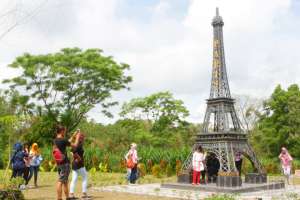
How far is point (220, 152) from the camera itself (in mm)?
17297

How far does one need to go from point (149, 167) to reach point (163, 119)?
13302mm

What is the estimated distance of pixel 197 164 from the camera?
1605cm

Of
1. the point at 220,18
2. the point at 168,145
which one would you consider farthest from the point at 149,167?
the point at 168,145

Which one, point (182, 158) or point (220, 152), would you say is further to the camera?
point (182, 158)

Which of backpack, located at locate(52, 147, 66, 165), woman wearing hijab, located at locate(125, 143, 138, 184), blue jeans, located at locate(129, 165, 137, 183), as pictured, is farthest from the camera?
blue jeans, located at locate(129, 165, 137, 183)

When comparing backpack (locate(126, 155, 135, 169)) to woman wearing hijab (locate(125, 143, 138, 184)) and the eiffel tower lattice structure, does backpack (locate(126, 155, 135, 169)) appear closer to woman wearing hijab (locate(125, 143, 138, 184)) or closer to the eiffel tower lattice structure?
woman wearing hijab (locate(125, 143, 138, 184))

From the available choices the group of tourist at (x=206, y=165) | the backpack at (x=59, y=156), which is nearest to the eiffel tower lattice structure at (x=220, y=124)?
the group of tourist at (x=206, y=165)

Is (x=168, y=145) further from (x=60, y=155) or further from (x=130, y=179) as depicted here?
(x=60, y=155)

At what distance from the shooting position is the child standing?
52.4ft

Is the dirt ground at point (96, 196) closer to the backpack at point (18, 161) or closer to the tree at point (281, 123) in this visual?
the backpack at point (18, 161)

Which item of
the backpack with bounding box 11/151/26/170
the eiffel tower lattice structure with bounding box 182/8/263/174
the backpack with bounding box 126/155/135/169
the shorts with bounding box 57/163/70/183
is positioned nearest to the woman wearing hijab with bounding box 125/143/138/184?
the backpack with bounding box 126/155/135/169

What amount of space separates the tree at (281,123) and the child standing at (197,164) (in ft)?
67.1

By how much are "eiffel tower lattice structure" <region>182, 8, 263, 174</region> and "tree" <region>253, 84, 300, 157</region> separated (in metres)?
17.8

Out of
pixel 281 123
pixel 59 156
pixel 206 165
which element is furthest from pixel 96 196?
pixel 281 123
